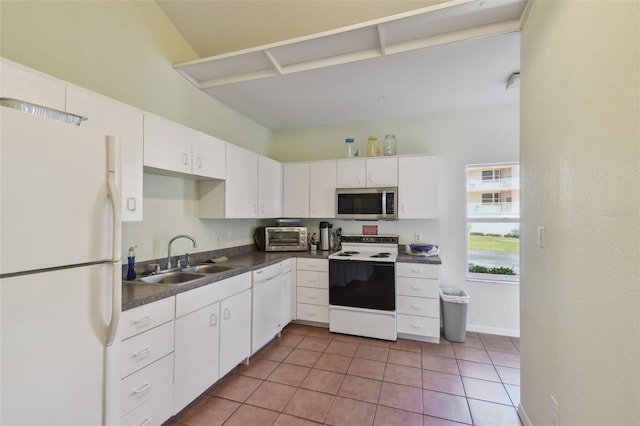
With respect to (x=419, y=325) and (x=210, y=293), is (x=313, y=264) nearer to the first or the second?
(x=419, y=325)

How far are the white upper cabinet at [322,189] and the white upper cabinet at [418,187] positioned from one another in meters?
0.86

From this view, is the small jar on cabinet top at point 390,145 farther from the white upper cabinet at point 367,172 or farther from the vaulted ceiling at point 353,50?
the vaulted ceiling at point 353,50

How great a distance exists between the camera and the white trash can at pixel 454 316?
2984 mm

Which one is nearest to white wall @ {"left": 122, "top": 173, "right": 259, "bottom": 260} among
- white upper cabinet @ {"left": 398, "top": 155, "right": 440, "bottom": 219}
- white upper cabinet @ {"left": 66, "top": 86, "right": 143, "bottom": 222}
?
white upper cabinet @ {"left": 66, "top": 86, "right": 143, "bottom": 222}

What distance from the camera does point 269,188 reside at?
11.7 feet

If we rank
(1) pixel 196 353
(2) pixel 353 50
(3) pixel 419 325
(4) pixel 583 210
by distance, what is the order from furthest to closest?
(3) pixel 419 325, (2) pixel 353 50, (1) pixel 196 353, (4) pixel 583 210

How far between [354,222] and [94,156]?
3.08 m

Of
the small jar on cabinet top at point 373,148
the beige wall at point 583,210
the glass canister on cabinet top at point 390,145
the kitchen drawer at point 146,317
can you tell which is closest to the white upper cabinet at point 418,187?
the glass canister on cabinet top at point 390,145

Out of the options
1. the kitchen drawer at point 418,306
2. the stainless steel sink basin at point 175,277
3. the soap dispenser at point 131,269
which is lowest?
the kitchen drawer at point 418,306

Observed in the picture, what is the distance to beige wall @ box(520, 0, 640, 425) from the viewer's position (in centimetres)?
87

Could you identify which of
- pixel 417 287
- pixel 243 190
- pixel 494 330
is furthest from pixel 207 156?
pixel 494 330

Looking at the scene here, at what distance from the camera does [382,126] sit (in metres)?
3.76

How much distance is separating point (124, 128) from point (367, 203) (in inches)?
101

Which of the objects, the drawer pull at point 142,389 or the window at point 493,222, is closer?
the drawer pull at point 142,389
